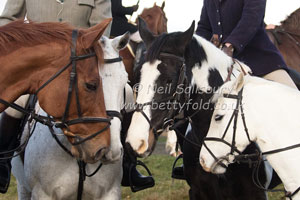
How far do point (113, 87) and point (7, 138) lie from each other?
5.12 ft

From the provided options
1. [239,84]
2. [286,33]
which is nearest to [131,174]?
[239,84]

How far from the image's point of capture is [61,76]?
362 cm

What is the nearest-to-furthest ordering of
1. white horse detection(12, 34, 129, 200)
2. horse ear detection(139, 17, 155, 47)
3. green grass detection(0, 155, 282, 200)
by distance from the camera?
white horse detection(12, 34, 129, 200), horse ear detection(139, 17, 155, 47), green grass detection(0, 155, 282, 200)

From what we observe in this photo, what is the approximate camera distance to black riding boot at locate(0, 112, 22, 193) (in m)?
4.79

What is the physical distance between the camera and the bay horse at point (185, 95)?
13.7 ft

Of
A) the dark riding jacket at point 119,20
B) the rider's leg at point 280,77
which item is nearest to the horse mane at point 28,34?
the rider's leg at point 280,77

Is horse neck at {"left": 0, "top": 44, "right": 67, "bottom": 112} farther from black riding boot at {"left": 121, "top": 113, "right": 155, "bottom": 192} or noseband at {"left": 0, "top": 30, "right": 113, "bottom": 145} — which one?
black riding boot at {"left": 121, "top": 113, "right": 155, "bottom": 192}

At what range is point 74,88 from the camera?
361cm

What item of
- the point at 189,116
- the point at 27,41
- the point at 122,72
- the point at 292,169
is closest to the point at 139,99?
the point at 122,72

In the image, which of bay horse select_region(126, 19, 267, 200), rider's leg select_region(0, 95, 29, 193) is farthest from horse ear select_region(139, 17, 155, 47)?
rider's leg select_region(0, 95, 29, 193)

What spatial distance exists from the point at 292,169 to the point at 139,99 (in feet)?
4.73

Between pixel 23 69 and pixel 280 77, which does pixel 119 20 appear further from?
pixel 23 69

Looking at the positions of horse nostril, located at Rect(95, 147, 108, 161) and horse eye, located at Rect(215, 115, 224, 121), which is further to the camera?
horse eye, located at Rect(215, 115, 224, 121)

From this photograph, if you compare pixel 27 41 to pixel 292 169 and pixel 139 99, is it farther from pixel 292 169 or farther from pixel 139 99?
pixel 292 169
